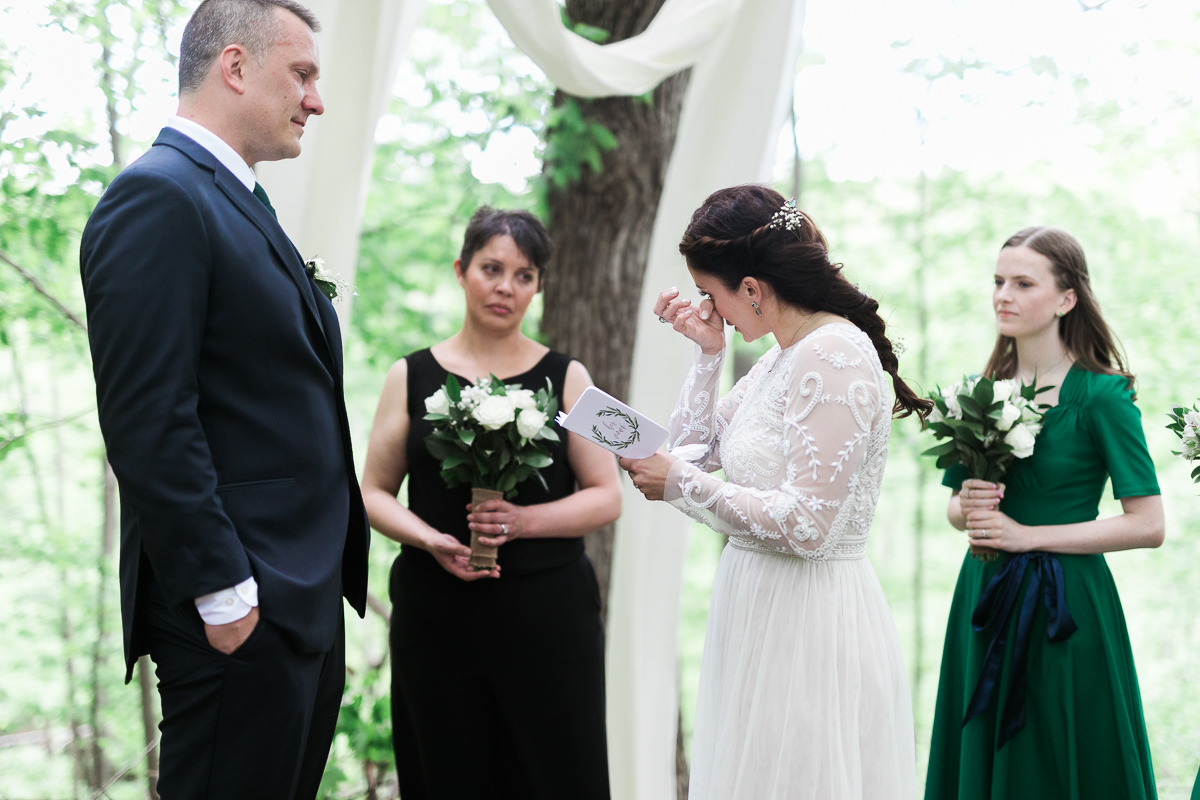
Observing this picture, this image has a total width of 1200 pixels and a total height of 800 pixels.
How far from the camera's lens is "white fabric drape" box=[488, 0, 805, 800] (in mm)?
3107

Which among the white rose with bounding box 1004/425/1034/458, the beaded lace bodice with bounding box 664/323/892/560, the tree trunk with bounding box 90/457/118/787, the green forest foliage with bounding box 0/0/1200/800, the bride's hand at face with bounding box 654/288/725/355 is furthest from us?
the tree trunk with bounding box 90/457/118/787

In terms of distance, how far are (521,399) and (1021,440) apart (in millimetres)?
1560

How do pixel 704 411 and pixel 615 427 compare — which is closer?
pixel 615 427

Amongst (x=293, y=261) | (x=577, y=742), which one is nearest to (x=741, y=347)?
(x=577, y=742)

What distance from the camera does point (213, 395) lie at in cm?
171

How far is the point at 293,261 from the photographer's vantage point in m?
1.88

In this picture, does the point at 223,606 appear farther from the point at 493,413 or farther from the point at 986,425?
the point at 986,425

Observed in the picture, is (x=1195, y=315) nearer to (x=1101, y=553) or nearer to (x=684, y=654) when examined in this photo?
(x=1101, y=553)

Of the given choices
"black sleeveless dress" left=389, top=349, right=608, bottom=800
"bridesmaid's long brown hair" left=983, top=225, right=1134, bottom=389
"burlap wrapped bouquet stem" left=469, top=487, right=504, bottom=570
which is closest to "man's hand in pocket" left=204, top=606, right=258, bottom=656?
"burlap wrapped bouquet stem" left=469, top=487, right=504, bottom=570

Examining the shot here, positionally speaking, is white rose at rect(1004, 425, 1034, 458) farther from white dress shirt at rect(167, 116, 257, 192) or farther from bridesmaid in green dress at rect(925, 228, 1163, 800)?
white dress shirt at rect(167, 116, 257, 192)

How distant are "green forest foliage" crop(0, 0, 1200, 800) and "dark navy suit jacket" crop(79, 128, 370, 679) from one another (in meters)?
1.80

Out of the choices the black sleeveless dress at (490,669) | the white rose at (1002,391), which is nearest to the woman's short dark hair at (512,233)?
the black sleeveless dress at (490,669)

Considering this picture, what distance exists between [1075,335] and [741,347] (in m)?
5.54

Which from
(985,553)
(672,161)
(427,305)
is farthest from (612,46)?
(427,305)
